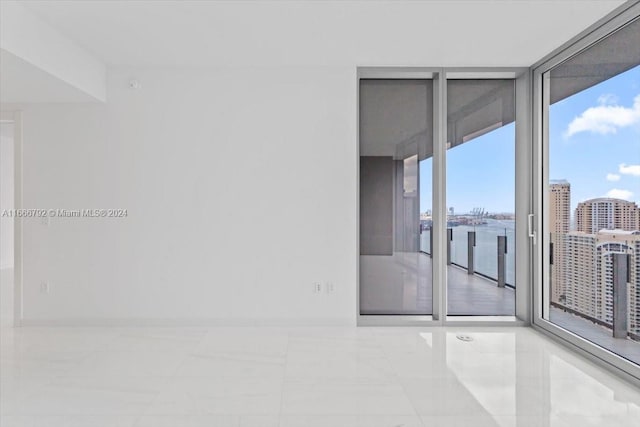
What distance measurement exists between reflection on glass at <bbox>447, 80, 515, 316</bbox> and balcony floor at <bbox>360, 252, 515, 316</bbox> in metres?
0.01

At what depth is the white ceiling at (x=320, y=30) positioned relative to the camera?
319cm

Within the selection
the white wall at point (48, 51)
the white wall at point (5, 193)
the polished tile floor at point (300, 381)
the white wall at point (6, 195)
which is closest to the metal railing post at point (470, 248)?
the polished tile floor at point (300, 381)

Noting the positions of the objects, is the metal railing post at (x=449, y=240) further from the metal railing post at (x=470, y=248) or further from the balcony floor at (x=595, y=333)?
the balcony floor at (x=595, y=333)

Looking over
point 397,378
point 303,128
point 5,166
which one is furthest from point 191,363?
point 5,166

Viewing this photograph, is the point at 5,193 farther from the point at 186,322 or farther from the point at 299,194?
the point at 299,194

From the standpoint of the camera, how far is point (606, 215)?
10.8ft

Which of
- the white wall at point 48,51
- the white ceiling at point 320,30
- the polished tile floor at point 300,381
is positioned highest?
the white ceiling at point 320,30

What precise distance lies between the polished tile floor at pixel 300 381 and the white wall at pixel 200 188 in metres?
0.36

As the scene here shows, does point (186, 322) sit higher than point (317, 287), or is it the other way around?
point (317, 287)

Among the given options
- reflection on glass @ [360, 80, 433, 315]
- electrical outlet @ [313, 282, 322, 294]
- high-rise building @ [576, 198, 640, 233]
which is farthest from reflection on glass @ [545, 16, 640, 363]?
electrical outlet @ [313, 282, 322, 294]

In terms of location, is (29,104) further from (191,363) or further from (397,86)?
(397,86)

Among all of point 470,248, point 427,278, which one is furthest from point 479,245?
point 427,278

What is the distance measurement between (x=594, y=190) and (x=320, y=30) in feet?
8.69

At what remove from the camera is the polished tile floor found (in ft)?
8.21
